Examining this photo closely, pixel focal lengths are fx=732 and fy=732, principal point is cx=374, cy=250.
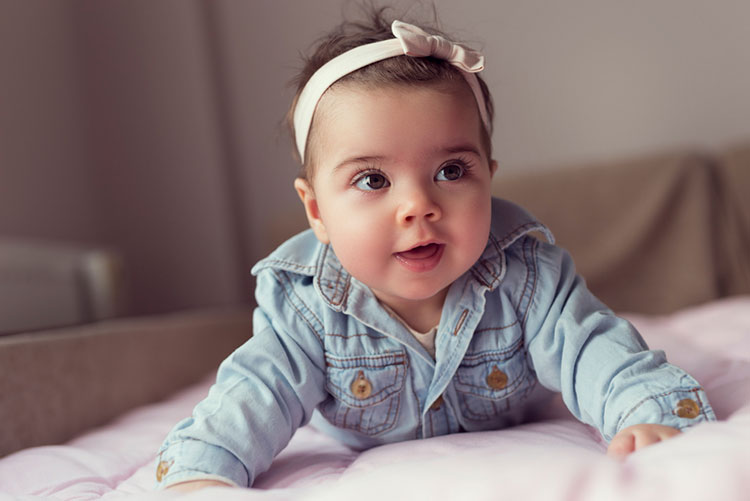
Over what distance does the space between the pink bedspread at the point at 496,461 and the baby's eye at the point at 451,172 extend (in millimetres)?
262

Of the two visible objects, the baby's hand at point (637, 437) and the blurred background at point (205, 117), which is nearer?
the baby's hand at point (637, 437)

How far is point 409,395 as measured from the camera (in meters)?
0.82

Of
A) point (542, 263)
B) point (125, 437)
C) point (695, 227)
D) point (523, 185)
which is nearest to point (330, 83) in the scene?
point (542, 263)

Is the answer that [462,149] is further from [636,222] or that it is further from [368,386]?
[636,222]

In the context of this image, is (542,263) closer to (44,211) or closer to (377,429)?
(377,429)

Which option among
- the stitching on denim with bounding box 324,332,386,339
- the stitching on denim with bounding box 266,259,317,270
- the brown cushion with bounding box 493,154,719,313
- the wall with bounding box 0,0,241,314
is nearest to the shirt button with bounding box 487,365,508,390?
the stitching on denim with bounding box 324,332,386,339

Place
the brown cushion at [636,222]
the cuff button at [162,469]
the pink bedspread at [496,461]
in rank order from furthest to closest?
the brown cushion at [636,222], the cuff button at [162,469], the pink bedspread at [496,461]

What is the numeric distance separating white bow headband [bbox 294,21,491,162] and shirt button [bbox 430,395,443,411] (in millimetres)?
319

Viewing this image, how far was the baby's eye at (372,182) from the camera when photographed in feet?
2.37

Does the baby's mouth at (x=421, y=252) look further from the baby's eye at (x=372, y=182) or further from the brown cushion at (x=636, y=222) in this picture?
the brown cushion at (x=636, y=222)

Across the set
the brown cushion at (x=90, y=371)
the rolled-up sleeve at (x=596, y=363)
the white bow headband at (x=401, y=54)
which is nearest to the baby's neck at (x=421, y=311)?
the rolled-up sleeve at (x=596, y=363)

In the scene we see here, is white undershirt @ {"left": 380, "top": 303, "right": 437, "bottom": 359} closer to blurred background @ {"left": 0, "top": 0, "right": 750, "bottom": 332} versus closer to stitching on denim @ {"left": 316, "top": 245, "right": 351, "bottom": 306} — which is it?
stitching on denim @ {"left": 316, "top": 245, "right": 351, "bottom": 306}

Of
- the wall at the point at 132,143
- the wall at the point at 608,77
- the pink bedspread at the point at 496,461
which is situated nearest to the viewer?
the pink bedspread at the point at 496,461

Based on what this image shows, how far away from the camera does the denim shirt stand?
74cm
